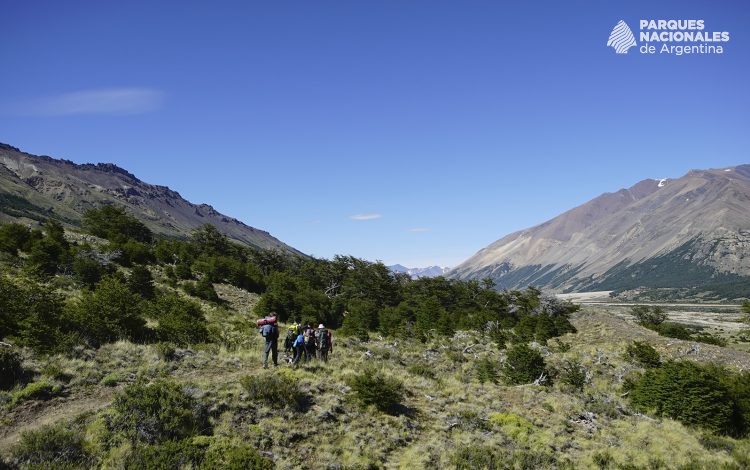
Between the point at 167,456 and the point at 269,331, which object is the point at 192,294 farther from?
the point at 167,456

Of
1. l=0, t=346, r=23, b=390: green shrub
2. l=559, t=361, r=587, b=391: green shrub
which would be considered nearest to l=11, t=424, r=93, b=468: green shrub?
l=0, t=346, r=23, b=390: green shrub

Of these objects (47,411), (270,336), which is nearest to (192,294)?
(270,336)

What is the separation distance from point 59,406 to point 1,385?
7.52ft

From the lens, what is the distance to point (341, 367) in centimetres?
2030

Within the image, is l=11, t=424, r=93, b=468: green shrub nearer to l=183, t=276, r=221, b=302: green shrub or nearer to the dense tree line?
the dense tree line

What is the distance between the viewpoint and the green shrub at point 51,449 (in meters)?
9.80

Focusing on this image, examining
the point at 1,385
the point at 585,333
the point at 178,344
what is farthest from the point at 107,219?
the point at 585,333

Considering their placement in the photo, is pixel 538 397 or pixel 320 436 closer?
pixel 320 436

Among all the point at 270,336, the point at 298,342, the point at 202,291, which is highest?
the point at 202,291

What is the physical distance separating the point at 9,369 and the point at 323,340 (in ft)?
39.2

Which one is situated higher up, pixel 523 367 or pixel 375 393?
pixel 375 393

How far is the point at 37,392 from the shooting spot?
1327cm

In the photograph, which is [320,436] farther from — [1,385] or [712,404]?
[712,404]

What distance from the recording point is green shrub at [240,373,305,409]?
14.8 metres
